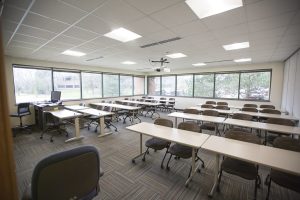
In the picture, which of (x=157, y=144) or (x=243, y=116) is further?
(x=243, y=116)

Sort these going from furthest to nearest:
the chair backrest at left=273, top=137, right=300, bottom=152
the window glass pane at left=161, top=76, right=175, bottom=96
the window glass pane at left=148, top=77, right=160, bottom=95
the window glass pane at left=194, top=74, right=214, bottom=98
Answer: the window glass pane at left=148, top=77, right=160, bottom=95 → the window glass pane at left=161, top=76, right=175, bottom=96 → the window glass pane at left=194, top=74, right=214, bottom=98 → the chair backrest at left=273, top=137, right=300, bottom=152

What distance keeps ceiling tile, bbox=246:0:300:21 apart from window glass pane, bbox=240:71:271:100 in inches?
225

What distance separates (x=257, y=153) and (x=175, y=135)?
3.95 feet

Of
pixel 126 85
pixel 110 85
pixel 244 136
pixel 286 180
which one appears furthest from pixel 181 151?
pixel 126 85

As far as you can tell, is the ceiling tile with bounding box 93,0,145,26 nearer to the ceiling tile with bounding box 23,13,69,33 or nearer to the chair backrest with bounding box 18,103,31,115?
the ceiling tile with bounding box 23,13,69,33

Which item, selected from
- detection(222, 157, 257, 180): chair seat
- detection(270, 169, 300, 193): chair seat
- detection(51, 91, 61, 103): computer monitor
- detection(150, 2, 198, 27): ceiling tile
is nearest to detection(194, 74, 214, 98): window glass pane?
detection(150, 2, 198, 27): ceiling tile

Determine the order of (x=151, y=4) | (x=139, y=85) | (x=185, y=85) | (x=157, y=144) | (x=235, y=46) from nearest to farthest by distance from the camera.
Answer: (x=151, y=4) → (x=157, y=144) → (x=235, y=46) → (x=185, y=85) → (x=139, y=85)

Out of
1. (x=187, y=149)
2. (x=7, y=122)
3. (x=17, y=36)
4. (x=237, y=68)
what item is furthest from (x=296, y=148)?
(x=237, y=68)


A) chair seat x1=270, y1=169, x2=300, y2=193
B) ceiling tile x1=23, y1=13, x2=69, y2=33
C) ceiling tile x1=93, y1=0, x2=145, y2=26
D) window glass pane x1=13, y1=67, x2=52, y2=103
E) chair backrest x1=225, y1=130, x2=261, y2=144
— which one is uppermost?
ceiling tile x1=93, y1=0, x2=145, y2=26

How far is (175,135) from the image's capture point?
2.62 meters

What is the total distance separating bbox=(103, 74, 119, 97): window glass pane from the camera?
843 centimetres

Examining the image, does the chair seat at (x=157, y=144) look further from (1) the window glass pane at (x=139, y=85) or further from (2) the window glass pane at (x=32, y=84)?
(1) the window glass pane at (x=139, y=85)

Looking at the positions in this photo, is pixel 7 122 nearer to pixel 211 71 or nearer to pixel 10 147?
pixel 10 147

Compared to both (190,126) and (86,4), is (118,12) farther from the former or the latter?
(190,126)
